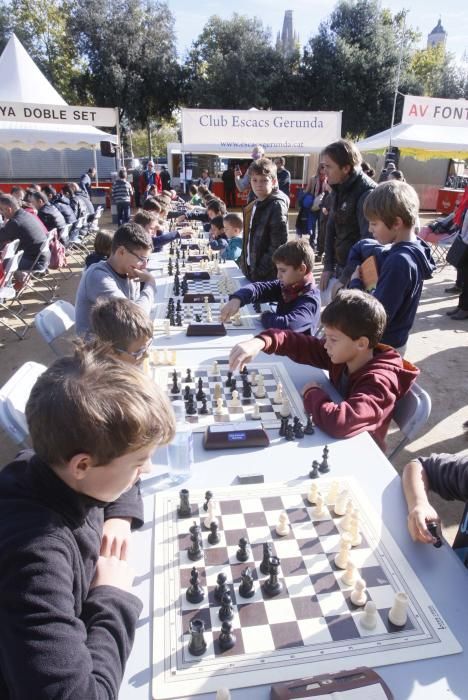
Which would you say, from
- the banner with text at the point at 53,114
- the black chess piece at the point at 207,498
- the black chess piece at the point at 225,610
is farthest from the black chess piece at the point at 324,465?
the banner with text at the point at 53,114

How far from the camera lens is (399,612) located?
1.12 meters

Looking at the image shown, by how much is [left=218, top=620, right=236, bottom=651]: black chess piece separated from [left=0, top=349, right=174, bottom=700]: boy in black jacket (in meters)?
0.20

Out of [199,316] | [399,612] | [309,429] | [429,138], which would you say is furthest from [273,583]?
[429,138]

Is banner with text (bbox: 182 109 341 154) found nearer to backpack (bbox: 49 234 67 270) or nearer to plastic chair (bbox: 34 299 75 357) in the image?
backpack (bbox: 49 234 67 270)

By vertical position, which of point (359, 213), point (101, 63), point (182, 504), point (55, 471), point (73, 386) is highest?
point (101, 63)

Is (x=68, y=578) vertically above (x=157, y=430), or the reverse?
(x=157, y=430)

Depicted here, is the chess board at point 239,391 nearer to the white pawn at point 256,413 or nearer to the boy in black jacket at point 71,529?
the white pawn at point 256,413

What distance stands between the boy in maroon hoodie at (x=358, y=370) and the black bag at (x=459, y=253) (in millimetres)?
4739

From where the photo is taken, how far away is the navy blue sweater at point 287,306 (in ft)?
9.70

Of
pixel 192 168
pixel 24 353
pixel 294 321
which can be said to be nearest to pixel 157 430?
pixel 294 321

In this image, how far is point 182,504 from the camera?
1455 millimetres

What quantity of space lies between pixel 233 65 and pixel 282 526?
2374cm

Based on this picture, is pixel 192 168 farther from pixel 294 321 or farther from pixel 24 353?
pixel 294 321

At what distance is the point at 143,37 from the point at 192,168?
8.16 m
